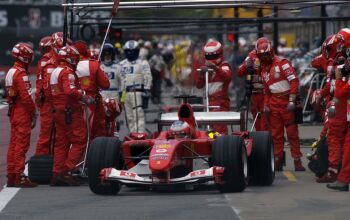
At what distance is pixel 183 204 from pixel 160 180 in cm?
78

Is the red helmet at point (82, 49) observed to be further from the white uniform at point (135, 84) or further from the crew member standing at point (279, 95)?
the white uniform at point (135, 84)

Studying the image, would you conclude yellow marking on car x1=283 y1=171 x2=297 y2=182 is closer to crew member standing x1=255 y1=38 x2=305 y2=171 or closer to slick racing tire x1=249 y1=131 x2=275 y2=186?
crew member standing x1=255 y1=38 x2=305 y2=171

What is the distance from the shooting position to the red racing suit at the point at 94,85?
1722cm

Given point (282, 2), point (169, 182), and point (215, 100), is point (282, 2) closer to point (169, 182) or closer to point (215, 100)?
point (215, 100)

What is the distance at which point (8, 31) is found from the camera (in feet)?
192

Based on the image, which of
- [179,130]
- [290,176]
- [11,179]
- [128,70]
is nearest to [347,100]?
[179,130]

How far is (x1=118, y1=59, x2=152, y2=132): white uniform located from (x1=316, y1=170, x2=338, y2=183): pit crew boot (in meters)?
7.06

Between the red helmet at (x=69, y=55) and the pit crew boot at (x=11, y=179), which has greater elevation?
the red helmet at (x=69, y=55)

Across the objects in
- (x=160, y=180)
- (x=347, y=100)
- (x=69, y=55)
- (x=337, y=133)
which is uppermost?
(x=69, y=55)

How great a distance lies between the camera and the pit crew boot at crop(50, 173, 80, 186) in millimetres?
16375

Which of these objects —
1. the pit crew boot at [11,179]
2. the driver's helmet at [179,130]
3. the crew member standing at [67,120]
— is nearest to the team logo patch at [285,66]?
the driver's helmet at [179,130]

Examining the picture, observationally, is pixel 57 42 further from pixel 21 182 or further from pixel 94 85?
pixel 21 182

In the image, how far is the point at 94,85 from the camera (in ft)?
56.9

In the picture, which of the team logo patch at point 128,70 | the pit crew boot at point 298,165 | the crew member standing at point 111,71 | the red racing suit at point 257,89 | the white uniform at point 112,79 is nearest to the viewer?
the pit crew boot at point 298,165
